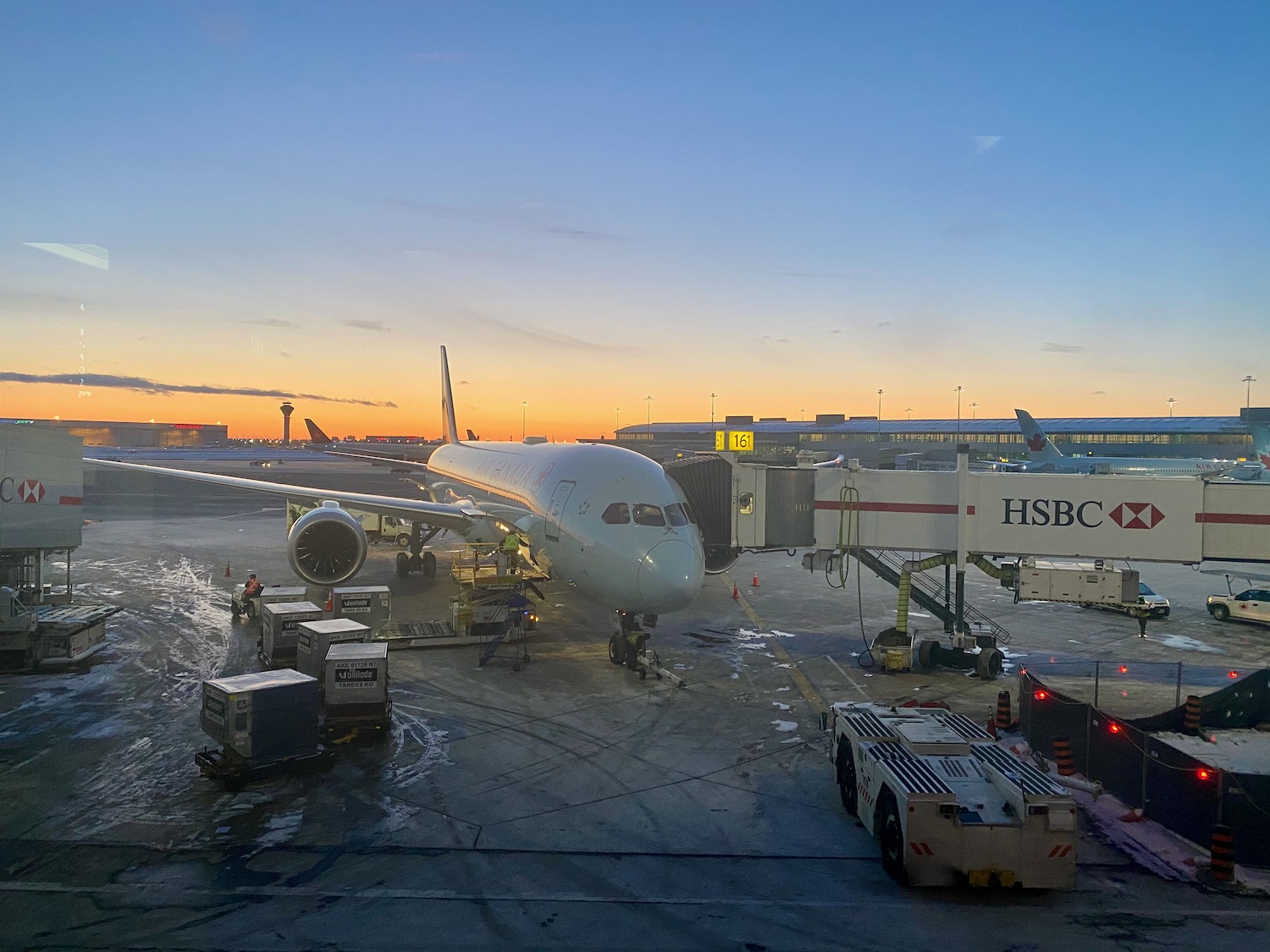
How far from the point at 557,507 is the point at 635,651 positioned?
381 cm

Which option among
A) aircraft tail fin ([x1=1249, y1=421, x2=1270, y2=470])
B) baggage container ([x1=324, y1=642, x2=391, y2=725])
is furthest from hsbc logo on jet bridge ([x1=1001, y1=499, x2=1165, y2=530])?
aircraft tail fin ([x1=1249, y1=421, x2=1270, y2=470])

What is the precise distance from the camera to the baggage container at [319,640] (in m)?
15.8

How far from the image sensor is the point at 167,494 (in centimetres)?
8100

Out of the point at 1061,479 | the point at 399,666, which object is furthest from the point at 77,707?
the point at 1061,479

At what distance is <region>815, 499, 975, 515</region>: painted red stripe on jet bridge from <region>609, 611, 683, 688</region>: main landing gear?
5.50 m

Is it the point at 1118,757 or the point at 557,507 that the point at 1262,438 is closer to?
the point at 1118,757

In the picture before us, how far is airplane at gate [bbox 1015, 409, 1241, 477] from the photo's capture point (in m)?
59.2

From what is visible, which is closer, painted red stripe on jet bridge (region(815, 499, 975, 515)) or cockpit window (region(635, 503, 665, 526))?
cockpit window (region(635, 503, 665, 526))

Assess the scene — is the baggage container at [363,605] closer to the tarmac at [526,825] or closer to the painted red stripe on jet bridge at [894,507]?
the tarmac at [526,825]

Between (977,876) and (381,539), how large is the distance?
3683cm

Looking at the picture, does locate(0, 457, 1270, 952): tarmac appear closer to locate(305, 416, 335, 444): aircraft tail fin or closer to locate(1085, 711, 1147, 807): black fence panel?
locate(1085, 711, 1147, 807): black fence panel

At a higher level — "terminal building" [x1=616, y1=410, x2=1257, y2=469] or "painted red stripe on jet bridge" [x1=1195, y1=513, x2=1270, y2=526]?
"terminal building" [x1=616, y1=410, x2=1257, y2=469]

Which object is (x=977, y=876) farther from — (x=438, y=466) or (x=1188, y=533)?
(x=438, y=466)

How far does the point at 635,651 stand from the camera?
62.2ft
